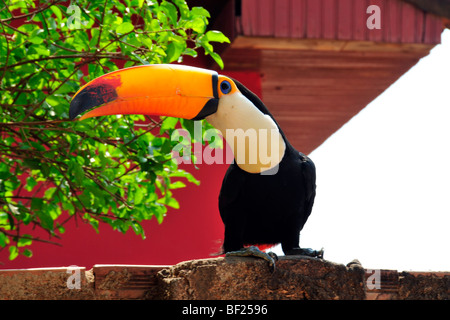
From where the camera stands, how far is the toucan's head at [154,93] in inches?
128

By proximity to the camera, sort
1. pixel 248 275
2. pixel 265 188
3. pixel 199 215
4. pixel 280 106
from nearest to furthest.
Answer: pixel 248 275
pixel 265 188
pixel 199 215
pixel 280 106

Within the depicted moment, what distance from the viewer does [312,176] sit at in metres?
3.72

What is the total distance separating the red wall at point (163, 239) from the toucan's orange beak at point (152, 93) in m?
3.62

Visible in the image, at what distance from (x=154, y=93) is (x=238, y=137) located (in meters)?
0.48

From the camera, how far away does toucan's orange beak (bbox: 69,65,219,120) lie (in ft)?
10.7

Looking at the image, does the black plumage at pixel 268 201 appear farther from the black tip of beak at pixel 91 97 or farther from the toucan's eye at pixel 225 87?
the black tip of beak at pixel 91 97

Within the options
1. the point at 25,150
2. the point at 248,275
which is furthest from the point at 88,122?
the point at 248,275

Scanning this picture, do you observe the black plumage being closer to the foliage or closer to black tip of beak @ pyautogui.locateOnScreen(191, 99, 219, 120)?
black tip of beak @ pyautogui.locateOnScreen(191, 99, 219, 120)

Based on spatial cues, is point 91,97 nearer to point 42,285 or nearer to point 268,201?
point 42,285

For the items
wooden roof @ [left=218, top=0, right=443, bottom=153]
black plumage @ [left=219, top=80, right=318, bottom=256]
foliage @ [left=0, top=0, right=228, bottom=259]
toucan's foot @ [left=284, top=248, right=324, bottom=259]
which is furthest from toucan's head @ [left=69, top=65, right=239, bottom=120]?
wooden roof @ [left=218, top=0, right=443, bottom=153]

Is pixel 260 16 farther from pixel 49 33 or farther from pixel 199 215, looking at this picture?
pixel 49 33

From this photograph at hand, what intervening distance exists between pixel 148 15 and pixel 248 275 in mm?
1813

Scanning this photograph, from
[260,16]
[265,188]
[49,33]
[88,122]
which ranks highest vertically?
[260,16]

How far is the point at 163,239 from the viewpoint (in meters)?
7.12
